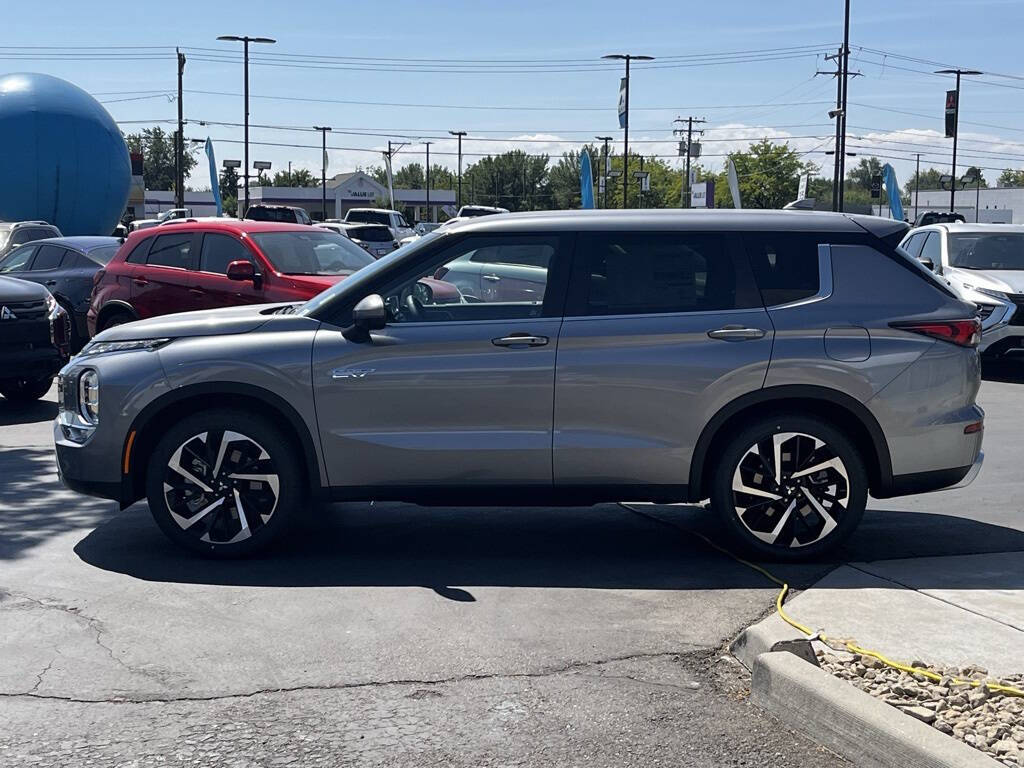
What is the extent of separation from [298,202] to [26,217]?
3127 inches

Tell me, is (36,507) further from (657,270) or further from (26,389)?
(26,389)

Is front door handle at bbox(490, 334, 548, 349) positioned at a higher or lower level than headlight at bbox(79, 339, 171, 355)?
higher

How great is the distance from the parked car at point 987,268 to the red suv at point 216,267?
673 centimetres

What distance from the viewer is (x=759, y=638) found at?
498 centimetres

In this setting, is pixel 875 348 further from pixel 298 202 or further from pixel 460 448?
pixel 298 202

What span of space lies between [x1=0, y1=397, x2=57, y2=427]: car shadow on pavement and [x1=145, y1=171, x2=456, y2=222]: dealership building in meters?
100

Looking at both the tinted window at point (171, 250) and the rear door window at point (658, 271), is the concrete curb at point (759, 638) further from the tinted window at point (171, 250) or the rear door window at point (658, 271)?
the tinted window at point (171, 250)

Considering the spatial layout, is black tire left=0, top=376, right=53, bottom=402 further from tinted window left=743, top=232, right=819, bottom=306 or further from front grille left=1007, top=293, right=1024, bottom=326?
front grille left=1007, top=293, right=1024, bottom=326

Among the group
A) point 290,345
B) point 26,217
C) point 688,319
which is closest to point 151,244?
point 290,345

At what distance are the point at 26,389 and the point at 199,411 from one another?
7031 mm

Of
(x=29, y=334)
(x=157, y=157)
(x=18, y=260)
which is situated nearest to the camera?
(x=29, y=334)

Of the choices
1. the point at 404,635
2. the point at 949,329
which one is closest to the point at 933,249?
the point at 949,329

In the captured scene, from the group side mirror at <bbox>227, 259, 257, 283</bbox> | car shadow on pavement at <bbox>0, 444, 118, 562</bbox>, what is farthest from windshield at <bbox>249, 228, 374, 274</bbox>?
car shadow on pavement at <bbox>0, 444, 118, 562</bbox>

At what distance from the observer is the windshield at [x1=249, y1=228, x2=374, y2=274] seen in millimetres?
13000
